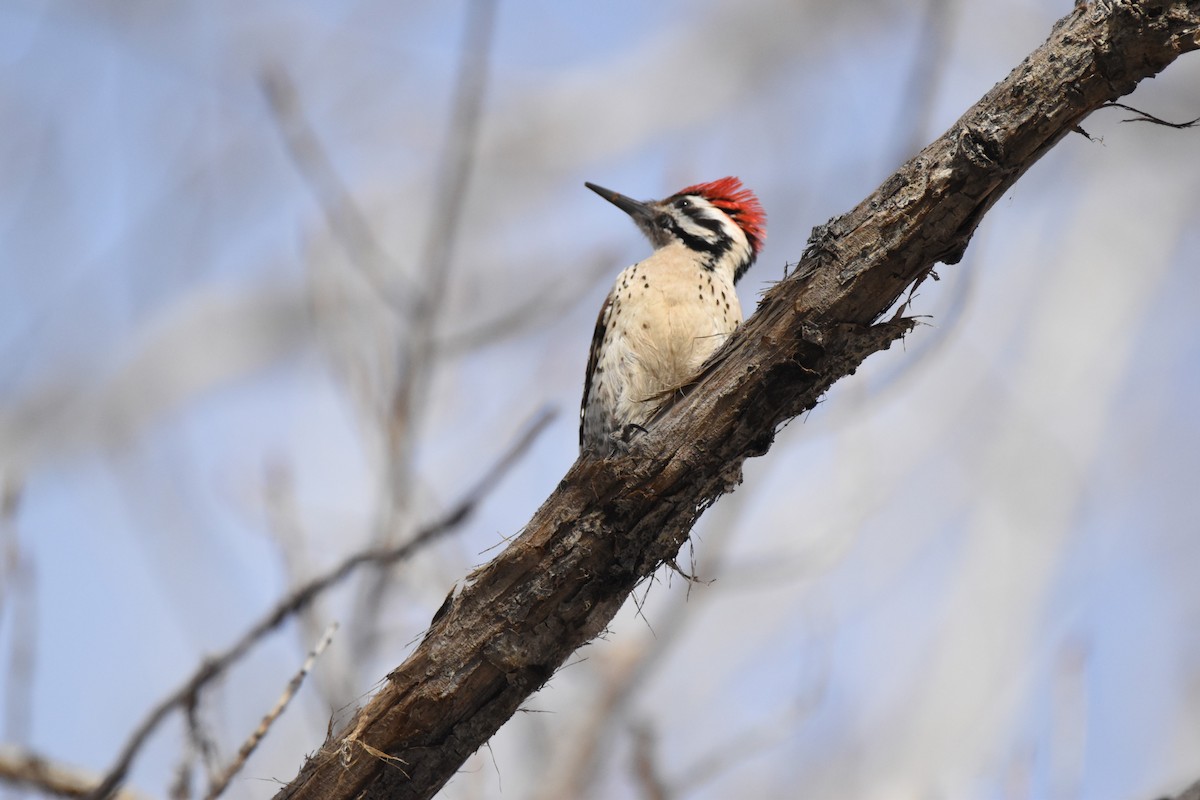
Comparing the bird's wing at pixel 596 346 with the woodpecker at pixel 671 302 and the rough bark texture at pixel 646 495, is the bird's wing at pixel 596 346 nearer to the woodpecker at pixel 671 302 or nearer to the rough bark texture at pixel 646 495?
the woodpecker at pixel 671 302

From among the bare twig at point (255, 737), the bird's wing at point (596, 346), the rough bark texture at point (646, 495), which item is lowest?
the rough bark texture at point (646, 495)

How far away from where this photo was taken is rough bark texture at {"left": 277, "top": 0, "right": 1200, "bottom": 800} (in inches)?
88.7

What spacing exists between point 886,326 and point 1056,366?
16.3 ft

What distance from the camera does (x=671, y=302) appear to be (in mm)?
4062

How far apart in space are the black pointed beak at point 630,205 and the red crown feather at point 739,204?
0.59ft

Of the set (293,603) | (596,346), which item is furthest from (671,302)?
(293,603)

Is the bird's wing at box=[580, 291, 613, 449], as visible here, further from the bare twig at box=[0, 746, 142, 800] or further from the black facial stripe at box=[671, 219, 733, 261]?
the bare twig at box=[0, 746, 142, 800]

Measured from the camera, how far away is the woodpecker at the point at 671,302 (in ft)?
12.8

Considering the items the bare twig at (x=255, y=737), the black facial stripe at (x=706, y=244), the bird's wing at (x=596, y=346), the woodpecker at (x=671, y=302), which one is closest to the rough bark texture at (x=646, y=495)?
the bare twig at (x=255, y=737)

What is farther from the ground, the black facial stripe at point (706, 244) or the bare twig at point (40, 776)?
the black facial stripe at point (706, 244)

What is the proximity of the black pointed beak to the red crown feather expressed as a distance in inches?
7.0

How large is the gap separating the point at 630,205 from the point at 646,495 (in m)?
2.88

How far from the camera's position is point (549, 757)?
6.26 metres

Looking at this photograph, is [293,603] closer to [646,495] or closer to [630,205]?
[646,495]
